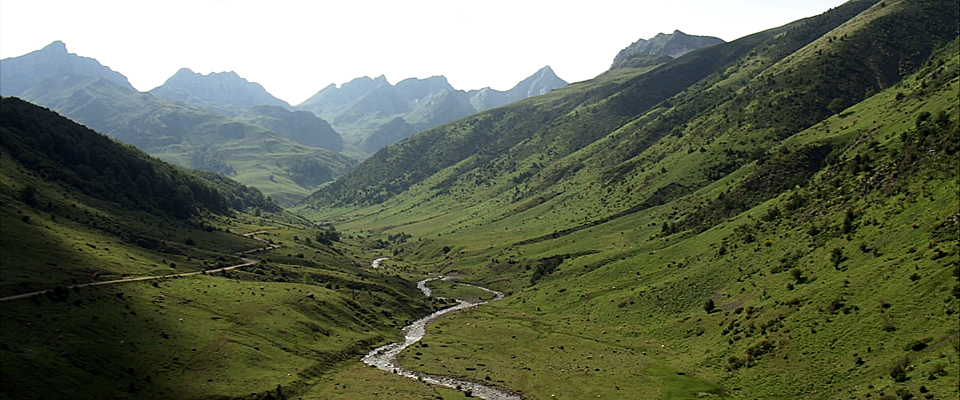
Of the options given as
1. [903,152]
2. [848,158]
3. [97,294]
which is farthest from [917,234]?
[97,294]

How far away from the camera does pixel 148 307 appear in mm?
103188

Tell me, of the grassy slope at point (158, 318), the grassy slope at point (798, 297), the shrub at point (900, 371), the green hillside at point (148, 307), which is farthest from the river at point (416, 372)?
the shrub at point (900, 371)

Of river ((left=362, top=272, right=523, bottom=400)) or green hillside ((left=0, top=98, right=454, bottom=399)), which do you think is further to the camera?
river ((left=362, top=272, right=523, bottom=400))

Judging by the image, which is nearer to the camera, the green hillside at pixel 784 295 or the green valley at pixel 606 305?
the green hillside at pixel 784 295

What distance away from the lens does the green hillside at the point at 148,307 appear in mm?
77625

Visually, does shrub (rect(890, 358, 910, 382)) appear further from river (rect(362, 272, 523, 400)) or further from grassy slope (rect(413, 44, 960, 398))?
river (rect(362, 272, 523, 400))

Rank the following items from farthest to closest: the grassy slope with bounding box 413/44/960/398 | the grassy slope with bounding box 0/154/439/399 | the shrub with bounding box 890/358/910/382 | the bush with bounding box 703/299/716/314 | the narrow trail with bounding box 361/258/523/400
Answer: the bush with bounding box 703/299/716/314
the narrow trail with bounding box 361/258/523/400
the grassy slope with bounding box 0/154/439/399
the grassy slope with bounding box 413/44/960/398
the shrub with bounding box 890/358/910/382

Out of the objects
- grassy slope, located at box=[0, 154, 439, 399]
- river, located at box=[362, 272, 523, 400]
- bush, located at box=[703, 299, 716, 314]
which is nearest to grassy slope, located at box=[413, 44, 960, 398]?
bush, located at box=[703, 299, 716, 314]

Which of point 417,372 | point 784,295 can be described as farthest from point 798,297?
point 417,372

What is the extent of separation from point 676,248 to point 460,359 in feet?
255

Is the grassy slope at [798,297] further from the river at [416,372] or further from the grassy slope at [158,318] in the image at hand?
the grassy slope at [158,318]

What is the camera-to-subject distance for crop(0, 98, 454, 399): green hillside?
77.6 m

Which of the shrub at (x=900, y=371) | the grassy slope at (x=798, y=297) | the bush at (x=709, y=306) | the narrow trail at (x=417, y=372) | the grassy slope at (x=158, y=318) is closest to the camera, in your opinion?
the shrub at (x=900, y=371)

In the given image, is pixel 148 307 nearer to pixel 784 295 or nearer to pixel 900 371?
pixel 784 295
